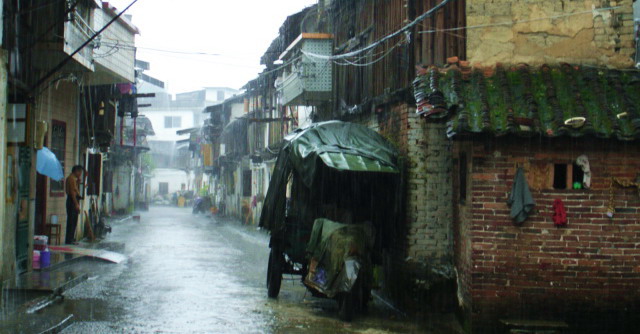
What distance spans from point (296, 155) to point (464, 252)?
3.05m

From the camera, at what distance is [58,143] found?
17766mm

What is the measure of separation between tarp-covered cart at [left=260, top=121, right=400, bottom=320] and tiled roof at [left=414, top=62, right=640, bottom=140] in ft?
5.79

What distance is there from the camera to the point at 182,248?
1945cm

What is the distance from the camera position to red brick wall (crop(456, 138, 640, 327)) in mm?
8695

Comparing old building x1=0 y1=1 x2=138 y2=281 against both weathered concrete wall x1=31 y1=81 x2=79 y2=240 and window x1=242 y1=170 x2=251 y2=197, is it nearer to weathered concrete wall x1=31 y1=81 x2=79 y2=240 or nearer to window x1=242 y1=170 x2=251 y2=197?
weathered concrete wall x1=31 y1=81 x2=79 y2=240

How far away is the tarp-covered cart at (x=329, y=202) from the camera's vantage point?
10133 millimetres

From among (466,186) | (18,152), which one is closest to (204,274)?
(18,152)

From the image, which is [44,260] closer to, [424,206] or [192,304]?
[192,304]

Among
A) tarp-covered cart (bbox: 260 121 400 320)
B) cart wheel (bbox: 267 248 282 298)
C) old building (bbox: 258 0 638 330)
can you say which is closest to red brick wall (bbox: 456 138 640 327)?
old building (bbox: 258 0 638 330)

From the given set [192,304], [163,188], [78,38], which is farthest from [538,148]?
[163,188]

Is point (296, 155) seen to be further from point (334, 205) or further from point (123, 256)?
point (123, 256)

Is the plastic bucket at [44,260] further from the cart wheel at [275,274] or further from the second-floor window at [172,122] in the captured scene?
the second-floor window at [172,122]

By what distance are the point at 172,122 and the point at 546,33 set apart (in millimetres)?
76909

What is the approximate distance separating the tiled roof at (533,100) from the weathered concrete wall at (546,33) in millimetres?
224
